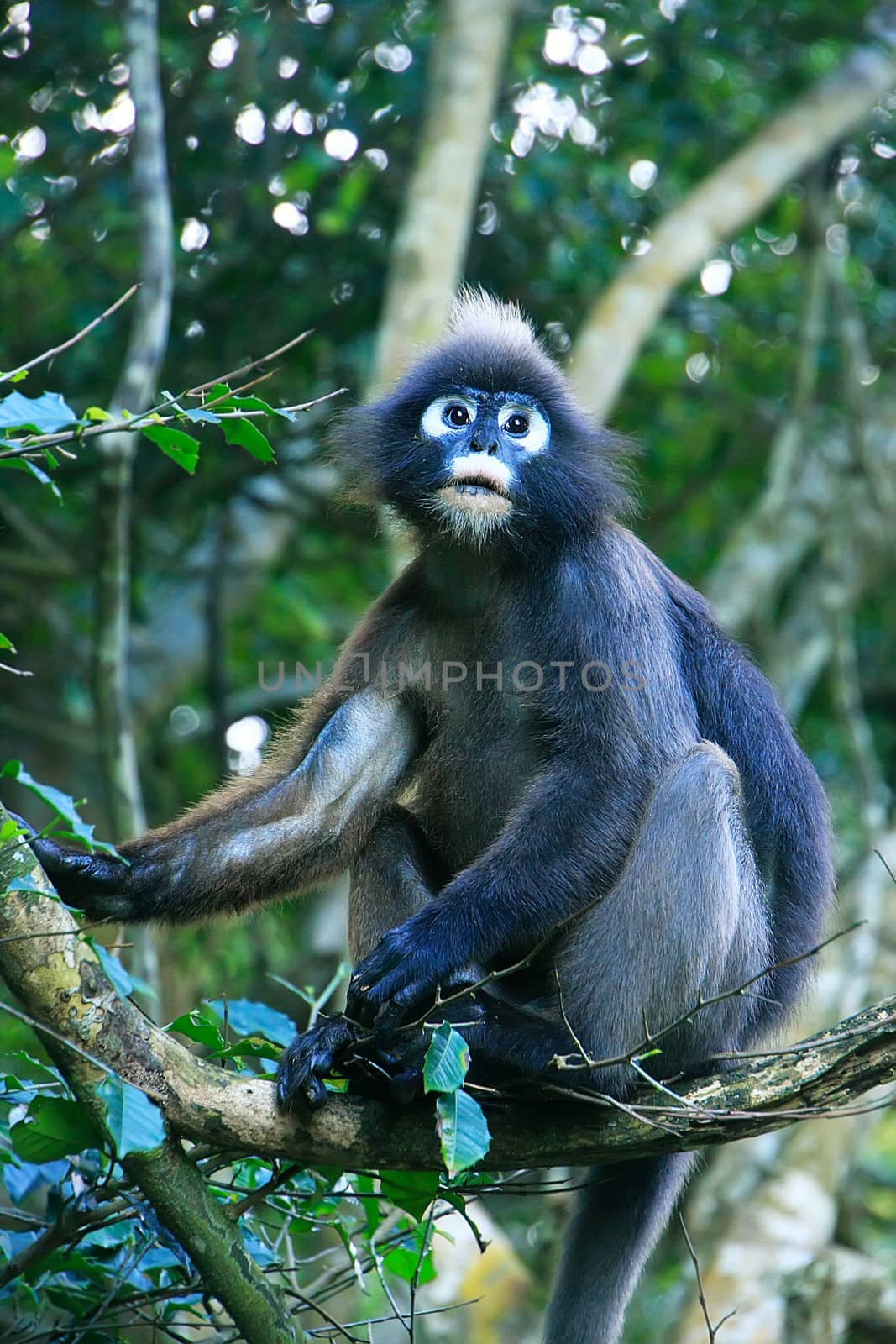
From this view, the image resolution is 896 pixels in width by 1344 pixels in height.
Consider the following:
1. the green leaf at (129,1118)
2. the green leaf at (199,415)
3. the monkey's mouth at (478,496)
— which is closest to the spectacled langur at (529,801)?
the monkey's mouth at (478,496)

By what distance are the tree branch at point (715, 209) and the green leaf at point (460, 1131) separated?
3.85m

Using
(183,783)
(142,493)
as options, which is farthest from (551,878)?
(183,783)

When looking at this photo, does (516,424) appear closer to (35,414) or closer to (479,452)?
(479,452)

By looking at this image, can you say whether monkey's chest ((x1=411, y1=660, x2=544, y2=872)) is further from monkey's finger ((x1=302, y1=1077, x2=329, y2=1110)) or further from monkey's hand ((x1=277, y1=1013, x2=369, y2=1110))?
monkey's finger ((x1=302, y1=1077, x2=329, y2=1110))

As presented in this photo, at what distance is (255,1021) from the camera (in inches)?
134

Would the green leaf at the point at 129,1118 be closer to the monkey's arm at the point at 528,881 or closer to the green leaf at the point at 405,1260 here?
the monkey's arm at the point at 528,881

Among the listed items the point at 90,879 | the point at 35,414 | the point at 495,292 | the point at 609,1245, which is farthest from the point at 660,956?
the point at 495,292

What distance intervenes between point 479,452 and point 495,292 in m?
4.45

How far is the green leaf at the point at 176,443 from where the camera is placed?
253cm

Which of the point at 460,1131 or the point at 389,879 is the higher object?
the point at 389,879

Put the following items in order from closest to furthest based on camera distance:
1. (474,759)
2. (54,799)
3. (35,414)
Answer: (54,799) < (35,414) < (474,759)

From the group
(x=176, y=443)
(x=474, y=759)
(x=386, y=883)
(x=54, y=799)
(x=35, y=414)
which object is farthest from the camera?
(x=474, y=759)

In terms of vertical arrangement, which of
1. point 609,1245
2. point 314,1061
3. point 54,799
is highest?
point 54,799

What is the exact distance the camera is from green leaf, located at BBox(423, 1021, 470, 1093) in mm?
2623
